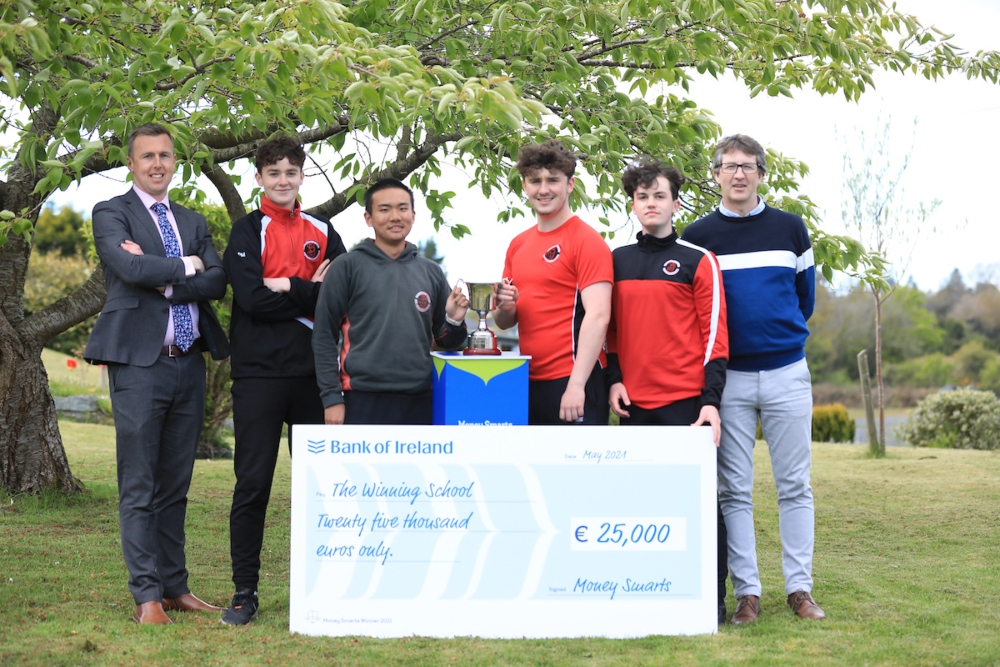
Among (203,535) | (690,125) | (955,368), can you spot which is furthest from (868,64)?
(955,368)

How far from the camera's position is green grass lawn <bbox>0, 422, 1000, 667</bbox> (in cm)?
359

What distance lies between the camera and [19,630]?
3.95 metres

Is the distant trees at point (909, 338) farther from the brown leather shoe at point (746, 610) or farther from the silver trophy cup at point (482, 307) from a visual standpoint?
the silver trophy cup at point (482, 307)

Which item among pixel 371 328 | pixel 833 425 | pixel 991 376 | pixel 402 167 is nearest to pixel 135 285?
pixel 371 328

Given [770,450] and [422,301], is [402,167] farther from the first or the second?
[770,450]

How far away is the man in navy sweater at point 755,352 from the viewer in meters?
4.05

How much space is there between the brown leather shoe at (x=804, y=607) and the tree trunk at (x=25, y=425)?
5.33 meters

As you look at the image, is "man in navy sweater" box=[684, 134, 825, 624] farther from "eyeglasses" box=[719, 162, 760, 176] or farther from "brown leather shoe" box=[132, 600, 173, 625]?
"brown leather shoe" box=[132, 600, 173, 625]

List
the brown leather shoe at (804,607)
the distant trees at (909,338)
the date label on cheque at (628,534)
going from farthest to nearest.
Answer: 1. the distant trees at (909,338)
2. the brown leather shoe at (804,607)
3. the date label on cheque at (628,534)

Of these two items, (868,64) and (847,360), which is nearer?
(868,64)

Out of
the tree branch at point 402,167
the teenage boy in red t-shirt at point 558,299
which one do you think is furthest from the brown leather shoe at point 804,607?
the tree branch at point 402,167

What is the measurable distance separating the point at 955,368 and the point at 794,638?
38900mm

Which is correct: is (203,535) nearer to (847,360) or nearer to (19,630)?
(19,630)

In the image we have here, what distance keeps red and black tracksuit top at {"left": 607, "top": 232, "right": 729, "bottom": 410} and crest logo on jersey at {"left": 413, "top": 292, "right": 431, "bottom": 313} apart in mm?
777
